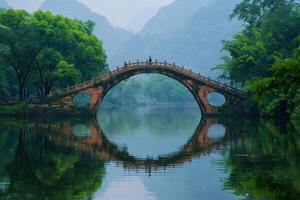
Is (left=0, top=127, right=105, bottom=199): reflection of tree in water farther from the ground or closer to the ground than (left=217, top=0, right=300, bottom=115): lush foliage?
closer to the ground

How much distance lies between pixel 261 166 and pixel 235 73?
44.5 m

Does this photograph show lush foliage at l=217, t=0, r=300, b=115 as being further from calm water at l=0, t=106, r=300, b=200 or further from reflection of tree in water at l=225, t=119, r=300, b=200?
reflection of tree in water at l=225, t=119, r=300, b=200

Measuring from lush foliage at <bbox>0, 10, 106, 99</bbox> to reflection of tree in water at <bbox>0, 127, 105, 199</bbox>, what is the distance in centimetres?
3247

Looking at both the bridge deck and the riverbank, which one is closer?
the riverbank

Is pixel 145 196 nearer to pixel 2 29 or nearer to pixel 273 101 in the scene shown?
pixel 273 101

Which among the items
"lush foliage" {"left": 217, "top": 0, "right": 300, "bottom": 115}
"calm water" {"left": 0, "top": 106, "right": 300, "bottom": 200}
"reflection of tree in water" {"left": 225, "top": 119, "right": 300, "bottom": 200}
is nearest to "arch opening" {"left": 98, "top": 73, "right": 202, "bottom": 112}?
"lush foliage" {"left": 217, "top": 0, "right": 300, "bottom": 115}

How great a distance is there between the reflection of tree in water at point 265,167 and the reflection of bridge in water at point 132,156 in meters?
2.03

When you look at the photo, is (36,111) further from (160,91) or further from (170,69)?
(160,91)

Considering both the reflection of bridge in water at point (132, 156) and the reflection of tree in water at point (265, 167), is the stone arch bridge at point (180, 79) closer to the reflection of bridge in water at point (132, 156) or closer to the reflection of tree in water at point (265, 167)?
the reflection of bridge in water at point (132, 156)

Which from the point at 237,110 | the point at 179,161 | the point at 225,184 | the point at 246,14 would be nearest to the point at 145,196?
the point at 225,184

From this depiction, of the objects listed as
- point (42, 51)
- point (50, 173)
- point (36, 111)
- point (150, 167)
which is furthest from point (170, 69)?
point (50, 173)

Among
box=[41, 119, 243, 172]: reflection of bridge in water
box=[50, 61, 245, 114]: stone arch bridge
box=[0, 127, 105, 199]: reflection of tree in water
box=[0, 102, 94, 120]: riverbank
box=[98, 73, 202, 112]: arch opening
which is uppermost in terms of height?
box=[98, 73, 202, 112]: arch opening

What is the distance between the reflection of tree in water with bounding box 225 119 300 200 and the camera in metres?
19.4

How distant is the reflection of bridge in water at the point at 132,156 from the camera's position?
28547 mm
